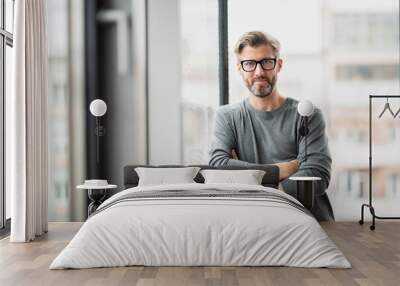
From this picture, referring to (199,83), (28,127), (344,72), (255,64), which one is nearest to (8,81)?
(28,127)

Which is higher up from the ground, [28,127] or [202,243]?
[28,127]

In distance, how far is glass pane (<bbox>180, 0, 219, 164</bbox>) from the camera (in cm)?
720

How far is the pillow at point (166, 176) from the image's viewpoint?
6.58 m

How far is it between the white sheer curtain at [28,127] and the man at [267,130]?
207 cm

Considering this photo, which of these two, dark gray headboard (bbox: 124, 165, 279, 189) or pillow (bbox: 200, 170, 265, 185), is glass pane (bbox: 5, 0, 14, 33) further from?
pillow (bbox: 200, 170, 265, 185)

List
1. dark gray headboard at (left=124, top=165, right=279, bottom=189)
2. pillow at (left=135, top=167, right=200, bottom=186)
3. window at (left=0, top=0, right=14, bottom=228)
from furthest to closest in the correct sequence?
dark gray headboard at (left=124, top=165, right=279, bottom=189)
pillow at (left=135, top=167, right=200, bottom=186)
window at (left=0, top=0, right=14, bottom=228)

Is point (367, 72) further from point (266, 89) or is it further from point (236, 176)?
point (236, 176)

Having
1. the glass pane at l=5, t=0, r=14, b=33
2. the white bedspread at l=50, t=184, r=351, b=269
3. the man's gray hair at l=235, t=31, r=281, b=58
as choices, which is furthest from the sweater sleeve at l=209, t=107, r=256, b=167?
the white bedspread at l=50, t=184, r=351, b=269

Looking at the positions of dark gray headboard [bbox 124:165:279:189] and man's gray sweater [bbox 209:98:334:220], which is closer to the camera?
dark gray headboard [bbox 124:165:279:189]

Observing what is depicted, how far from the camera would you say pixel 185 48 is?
23.7 feet

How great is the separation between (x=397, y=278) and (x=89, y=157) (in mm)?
4205

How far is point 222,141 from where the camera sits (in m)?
7.14

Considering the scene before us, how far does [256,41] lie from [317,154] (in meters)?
1.52

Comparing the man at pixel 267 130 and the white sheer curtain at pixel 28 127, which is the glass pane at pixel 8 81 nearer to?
the white sheer curtain at pixel 28 127
